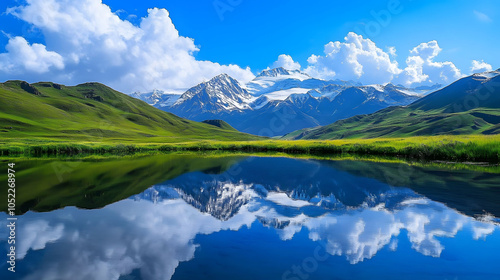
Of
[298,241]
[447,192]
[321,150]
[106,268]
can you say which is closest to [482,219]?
[447,192]

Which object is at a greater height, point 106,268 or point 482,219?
point 482,219

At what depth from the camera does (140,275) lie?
9.41 meters

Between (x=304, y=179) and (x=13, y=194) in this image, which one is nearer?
(x=13, y=194)

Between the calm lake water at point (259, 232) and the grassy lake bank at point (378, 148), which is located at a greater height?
the grassy lake bank at point (378, 148)

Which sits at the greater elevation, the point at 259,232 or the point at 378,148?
the point at 378,148

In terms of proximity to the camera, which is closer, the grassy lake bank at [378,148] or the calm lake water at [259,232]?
the calm lake water at [259,232]

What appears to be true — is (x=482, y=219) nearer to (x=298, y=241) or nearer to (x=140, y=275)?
(x=298, y=241)

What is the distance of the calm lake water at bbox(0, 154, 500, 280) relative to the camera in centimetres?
970

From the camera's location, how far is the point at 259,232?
44.9 ft

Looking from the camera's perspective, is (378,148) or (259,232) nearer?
(259,232)

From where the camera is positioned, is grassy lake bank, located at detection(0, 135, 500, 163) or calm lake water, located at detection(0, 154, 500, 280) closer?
calm lake water, located at detection(0, 154, 500, 280)

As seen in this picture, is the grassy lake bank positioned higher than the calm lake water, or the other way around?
the grassy lake bank

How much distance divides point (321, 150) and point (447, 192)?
54.7 metres

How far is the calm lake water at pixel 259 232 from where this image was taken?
382 inches
